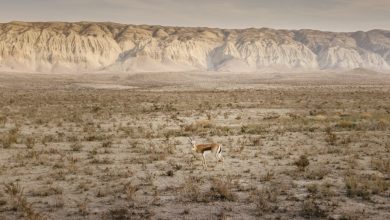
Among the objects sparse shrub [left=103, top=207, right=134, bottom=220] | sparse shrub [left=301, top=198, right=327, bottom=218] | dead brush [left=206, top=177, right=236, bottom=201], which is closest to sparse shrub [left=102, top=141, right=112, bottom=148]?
dead brush [left=206, top=177, right=236, bottom=201]

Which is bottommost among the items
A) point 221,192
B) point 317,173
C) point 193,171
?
point 193,171

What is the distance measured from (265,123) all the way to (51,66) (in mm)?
142751

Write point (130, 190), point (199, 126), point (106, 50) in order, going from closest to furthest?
point (130, 190)
point (199, 126)
point (106, 50)

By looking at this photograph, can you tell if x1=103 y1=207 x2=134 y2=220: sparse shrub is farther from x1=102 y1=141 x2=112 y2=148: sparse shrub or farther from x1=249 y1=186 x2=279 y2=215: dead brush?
x1=102 y1=141 x2=112 y2=148: sparse shrub

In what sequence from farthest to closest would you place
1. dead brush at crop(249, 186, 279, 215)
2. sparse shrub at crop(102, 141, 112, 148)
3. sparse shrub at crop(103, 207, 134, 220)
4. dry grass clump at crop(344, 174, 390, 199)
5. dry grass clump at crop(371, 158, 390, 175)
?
sparse shrub at crop(102, 141, 112, 148) < dry grass clump at crop(371, 158, 390, 175) < dry grass clump at crop(344, 174, 390, 199) < dead brush at crop(249, 186, 279, 215) < sparse shrub at crop(103, 207, 134, 220)

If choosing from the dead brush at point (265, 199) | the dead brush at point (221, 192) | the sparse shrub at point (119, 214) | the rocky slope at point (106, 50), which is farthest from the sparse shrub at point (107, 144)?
the rocky slope at point (106, 50)

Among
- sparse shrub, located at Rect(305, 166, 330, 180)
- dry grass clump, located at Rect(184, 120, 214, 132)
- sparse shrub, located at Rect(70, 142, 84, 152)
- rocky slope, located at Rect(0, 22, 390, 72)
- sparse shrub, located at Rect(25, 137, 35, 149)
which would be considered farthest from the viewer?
rocky slope, located at Rect(0, 22, 390, 72)

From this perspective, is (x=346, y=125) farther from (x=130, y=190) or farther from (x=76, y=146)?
(x=130, y=190)

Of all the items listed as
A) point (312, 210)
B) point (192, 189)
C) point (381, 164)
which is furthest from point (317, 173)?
point (192, 189)

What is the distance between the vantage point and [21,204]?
32.9ft

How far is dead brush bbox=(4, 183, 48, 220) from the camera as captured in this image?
9125 millimetres

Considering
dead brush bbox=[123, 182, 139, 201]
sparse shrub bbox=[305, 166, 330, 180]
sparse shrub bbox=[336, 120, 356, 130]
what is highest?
dead brush bbox=[123, 182, 139, 201]

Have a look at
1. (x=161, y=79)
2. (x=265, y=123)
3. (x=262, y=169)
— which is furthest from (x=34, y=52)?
(x=262, y=169)

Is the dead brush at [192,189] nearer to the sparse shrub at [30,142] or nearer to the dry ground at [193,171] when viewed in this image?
the dry ground at [193,171]
